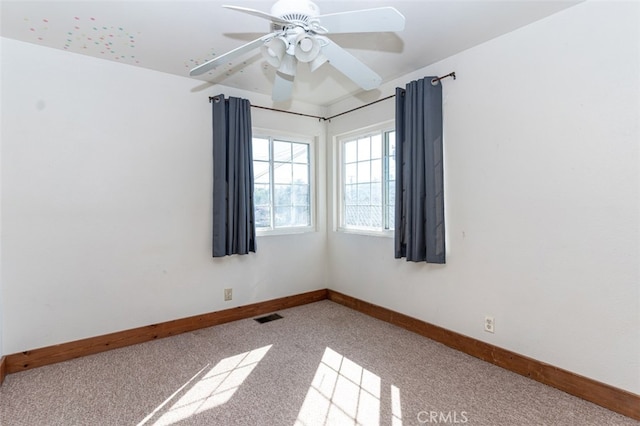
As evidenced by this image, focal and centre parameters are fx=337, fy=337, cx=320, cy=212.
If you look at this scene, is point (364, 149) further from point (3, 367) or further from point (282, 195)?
point (3, 367)

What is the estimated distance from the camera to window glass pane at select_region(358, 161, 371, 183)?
3.81 metres

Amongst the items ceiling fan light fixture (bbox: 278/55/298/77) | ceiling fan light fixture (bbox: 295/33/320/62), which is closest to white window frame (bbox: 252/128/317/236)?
ceiling fan light fixture (bbox: 278/55/298/77)

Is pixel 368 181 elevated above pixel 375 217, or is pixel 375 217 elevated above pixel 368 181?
pixel 368 181

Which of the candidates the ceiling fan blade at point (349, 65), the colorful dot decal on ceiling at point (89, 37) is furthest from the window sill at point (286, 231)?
the ceiling fan blade at point (349, 65)

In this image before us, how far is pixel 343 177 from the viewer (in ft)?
13.6

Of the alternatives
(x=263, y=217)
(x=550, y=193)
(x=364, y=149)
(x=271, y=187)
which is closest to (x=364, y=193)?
(x=364, y=149)

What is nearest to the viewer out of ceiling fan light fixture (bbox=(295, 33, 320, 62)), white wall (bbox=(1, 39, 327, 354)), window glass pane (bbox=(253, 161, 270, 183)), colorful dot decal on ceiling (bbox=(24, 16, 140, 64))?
ceiling fan light fixture (bbox=(295, 33, 320, 62))

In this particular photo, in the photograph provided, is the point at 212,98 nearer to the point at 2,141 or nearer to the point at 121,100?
the point at 121,100

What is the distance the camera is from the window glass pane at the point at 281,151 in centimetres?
397

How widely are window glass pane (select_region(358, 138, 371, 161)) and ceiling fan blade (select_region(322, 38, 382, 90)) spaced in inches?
64.2

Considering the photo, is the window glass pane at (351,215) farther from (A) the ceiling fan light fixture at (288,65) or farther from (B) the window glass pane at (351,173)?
(A) the ceiling fan light fixture at (288,65)

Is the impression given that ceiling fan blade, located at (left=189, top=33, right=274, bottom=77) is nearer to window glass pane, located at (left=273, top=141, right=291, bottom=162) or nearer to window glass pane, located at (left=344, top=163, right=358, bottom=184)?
window glass pane, located at (left=273, top=141, right=291, bottom=162)

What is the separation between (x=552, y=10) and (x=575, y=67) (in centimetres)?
40

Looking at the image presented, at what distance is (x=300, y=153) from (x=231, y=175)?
113 cm
